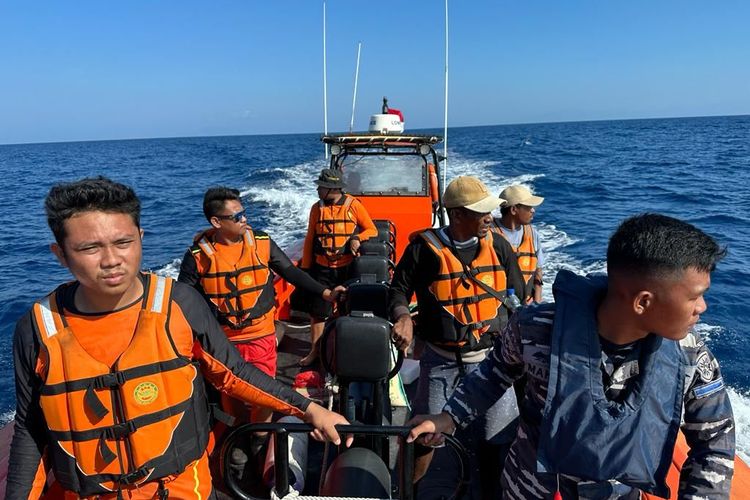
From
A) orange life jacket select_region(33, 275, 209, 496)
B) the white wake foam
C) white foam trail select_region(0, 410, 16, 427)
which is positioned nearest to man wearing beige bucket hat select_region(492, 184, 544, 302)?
the white wake foam

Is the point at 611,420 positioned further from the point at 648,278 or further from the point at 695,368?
the point at 648,278

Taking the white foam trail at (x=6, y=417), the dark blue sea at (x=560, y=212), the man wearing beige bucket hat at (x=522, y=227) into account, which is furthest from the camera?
the dark blue sea at (x=560, y=212)

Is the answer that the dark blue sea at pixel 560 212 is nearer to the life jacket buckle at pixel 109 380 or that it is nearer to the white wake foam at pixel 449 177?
the white wake foam at pixel 449 177

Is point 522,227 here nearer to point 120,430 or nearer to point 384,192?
point 384,192

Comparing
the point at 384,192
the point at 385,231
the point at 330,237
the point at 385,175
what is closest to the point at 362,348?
the point at 330,237

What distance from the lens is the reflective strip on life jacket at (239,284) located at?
9.35ft

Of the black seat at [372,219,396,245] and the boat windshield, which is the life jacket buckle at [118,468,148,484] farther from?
the boat windshield

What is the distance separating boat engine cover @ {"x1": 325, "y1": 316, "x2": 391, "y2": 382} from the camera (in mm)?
1944

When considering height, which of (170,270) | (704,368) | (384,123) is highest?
(384,123)

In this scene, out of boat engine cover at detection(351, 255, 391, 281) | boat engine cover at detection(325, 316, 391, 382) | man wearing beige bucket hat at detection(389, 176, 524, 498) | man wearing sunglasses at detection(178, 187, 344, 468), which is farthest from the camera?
boat engine cover at detection(351, 255, 391, 281)

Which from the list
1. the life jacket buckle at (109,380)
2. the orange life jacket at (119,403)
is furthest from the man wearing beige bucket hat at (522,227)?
the life jacket buckle at (109,380)

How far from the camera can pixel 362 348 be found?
6.47 ft

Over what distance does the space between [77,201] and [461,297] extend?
5.36 feet

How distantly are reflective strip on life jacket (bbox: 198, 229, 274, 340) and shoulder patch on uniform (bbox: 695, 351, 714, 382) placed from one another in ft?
7.30
